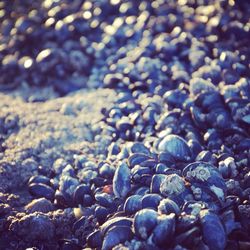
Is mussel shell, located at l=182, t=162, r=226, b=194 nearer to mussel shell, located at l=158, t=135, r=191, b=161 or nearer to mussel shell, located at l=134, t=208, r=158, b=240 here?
mussel shell, located at l=158, t=135, r=191, b=161

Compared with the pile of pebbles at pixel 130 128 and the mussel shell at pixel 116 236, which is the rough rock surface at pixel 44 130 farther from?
the mussel shell at pixel 116 236

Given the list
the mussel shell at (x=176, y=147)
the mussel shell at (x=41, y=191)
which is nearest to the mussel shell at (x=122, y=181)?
→ the mussel shell at (x=176, y=147)

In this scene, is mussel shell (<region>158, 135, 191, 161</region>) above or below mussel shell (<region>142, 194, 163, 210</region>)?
below

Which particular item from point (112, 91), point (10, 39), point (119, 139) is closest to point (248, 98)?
point (119, 139)

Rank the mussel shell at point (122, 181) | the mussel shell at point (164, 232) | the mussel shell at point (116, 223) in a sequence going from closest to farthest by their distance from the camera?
the mussel shell at point (164, 232)
the mussel shell at point (116, 223)
the mussel shell at point (122, 181)

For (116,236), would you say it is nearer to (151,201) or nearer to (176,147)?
(151,201)

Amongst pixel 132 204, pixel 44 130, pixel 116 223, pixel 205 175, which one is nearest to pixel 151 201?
pixel 132 204

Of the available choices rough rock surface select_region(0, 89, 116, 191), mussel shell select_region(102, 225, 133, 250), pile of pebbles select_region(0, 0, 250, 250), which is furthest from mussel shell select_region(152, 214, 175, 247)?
rough rock surface select_region(0, 89, 116, 191)

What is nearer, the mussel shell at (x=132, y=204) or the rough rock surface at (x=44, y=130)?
the mussel shell at (x=132, y=204)
